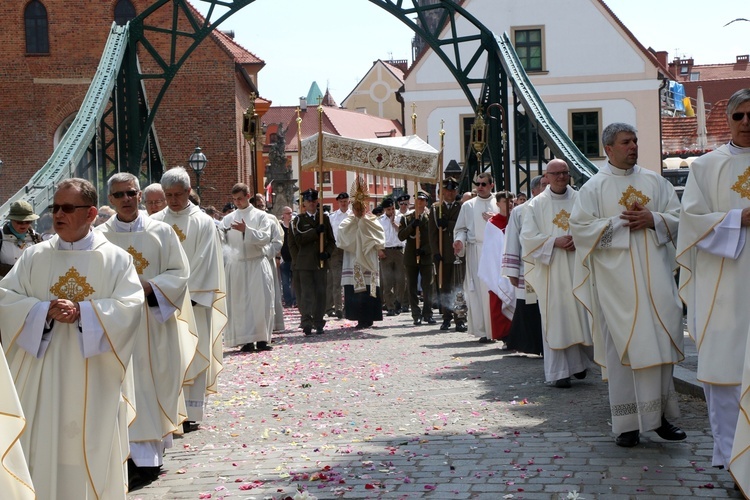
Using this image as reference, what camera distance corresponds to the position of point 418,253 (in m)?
18.0

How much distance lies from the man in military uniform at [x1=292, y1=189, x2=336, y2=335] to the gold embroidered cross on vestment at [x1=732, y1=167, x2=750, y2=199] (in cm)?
1063

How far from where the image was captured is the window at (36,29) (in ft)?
133

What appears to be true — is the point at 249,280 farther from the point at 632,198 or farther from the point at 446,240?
the point at 632,198

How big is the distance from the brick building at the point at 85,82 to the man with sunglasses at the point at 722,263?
111 ft

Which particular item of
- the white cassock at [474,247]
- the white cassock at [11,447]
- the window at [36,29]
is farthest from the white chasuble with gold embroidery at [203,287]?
the window at [36,29]

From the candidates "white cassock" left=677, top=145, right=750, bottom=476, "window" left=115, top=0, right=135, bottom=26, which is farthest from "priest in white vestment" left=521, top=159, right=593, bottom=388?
"window" left=115, top=0, right=135, bottom=26

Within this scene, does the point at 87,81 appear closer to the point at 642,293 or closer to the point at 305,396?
the point at 305,396

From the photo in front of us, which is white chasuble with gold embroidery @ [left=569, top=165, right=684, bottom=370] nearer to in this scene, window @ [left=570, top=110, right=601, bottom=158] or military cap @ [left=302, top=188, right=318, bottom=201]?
military cap @ [left=302, top=188, right=318, bottom=201]

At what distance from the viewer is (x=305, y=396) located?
1060 centimetres

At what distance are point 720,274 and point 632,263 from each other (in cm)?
117

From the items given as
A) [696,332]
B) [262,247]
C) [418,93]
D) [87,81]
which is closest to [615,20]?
[418,93]

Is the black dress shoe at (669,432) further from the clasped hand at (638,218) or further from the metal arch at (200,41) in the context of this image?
the metal arch at (200,41)

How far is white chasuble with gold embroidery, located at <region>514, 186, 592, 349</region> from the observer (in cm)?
1032

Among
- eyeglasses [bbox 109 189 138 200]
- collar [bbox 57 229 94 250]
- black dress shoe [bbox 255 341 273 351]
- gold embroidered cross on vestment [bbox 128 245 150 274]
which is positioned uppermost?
eyeglasses [bbox 109 189 138 200]
